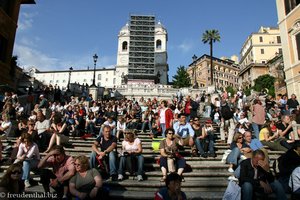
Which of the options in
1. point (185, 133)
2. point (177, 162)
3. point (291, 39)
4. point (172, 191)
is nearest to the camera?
point (172, 191)

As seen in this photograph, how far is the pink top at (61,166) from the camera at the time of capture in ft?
18.4

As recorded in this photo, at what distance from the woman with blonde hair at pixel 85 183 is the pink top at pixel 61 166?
0.33m

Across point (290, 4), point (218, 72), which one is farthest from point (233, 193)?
point (218, 72)

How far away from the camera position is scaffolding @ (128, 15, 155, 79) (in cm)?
6888

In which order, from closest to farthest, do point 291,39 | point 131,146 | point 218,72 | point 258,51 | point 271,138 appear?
point 131,146
point 271,138
point 291,39
point 258,51
point 218,72

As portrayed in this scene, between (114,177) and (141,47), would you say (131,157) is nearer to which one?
(114,177)

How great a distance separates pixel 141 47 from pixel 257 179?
222 ft

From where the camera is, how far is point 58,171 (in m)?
5.73

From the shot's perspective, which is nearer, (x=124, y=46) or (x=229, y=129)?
(x=229, y=129)

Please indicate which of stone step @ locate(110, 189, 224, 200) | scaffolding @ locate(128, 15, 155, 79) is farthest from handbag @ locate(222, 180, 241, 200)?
scaffolding @ locate(128, 15, 155, 79)

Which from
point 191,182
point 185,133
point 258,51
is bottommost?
point 191,182

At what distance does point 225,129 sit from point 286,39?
17.4m

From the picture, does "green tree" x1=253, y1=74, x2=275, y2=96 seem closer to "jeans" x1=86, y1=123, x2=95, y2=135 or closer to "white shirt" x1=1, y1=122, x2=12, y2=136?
"jeans" x1=86, y1=123, x2=95, y2=135

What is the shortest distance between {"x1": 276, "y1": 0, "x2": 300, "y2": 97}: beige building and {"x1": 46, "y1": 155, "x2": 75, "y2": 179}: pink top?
2239cm
